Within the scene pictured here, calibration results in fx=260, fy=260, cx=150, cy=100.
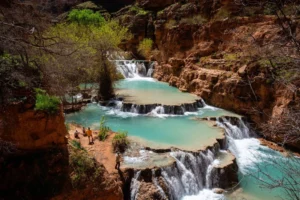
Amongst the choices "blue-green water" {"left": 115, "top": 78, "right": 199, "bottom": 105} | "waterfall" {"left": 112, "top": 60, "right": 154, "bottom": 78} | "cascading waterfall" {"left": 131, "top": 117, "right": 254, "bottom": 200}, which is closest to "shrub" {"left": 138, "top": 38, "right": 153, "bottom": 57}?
"waterfall" {"left": 112, "top": 60, "right": 154, "bottom": 78}

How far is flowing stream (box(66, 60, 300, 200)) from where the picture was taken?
9.34m

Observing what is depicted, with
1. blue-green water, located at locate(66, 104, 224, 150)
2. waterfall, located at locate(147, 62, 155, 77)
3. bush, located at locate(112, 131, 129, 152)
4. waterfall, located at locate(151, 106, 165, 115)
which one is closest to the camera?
bush, located at locate(112, 131, 129, 152)

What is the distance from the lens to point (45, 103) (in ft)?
21.6

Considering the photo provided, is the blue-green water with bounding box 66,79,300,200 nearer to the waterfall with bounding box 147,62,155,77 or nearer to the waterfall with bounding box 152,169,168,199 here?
the waterfall with bounding box 152,169,168,199

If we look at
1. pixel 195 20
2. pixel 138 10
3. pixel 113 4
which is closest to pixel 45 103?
pixel 195 20

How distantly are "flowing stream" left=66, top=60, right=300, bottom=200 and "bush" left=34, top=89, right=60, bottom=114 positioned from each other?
3.63 meters

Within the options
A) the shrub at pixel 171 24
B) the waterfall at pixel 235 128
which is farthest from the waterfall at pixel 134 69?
the waterfall at pixel 235 128

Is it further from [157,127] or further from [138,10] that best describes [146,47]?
[157,127]

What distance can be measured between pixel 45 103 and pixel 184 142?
21.8 feet

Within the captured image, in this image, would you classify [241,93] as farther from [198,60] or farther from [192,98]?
[198,60]

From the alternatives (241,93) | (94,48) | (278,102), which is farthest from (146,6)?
(278,102)

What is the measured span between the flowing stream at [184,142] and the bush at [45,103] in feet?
11.9

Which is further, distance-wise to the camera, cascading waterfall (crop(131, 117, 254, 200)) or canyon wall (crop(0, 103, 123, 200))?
cascading waterfall (crop(131, 117, 254, 200))

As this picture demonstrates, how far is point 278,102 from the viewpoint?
13430 millimetres
